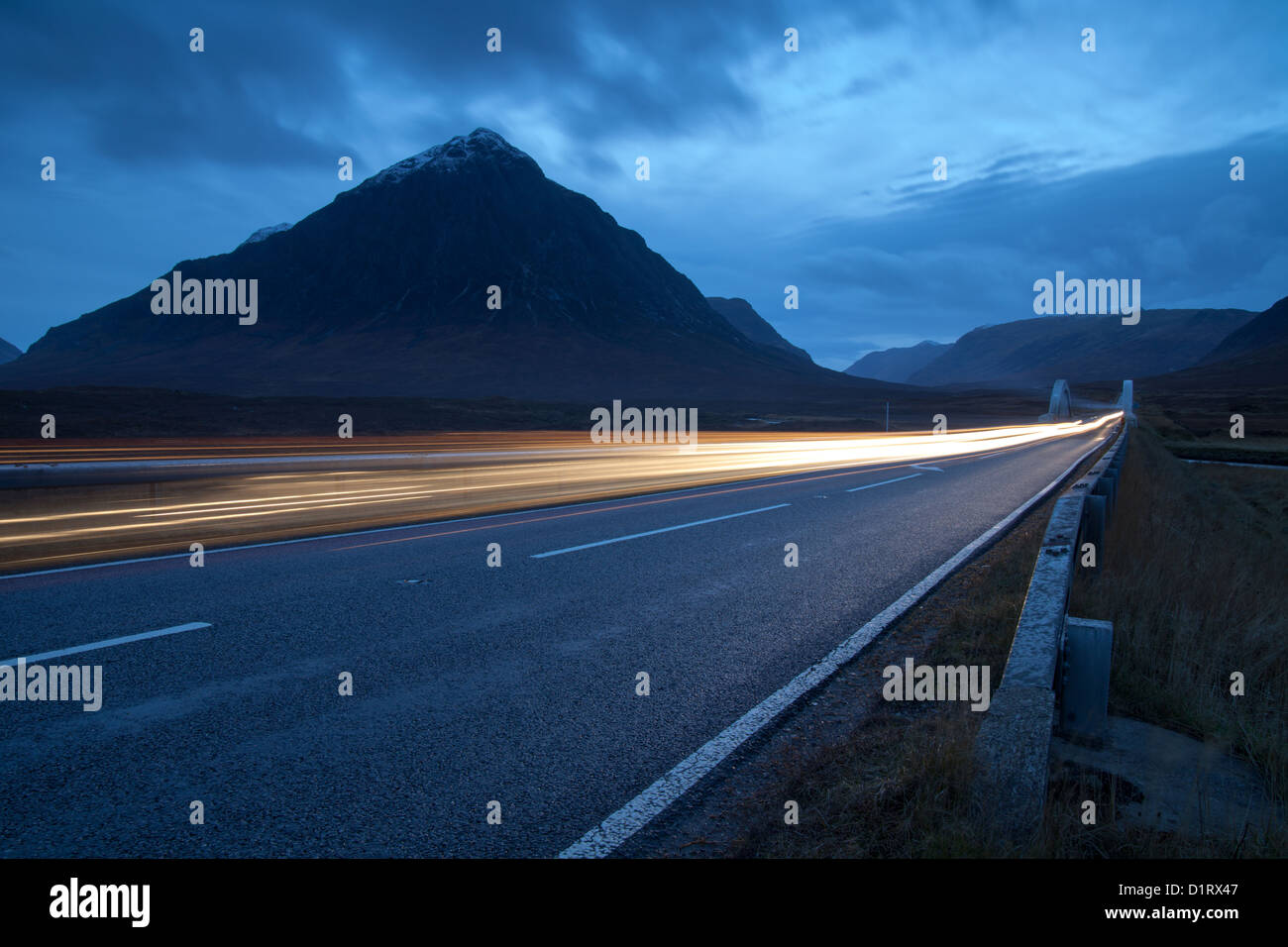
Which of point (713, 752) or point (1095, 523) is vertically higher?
point (1095, 523)

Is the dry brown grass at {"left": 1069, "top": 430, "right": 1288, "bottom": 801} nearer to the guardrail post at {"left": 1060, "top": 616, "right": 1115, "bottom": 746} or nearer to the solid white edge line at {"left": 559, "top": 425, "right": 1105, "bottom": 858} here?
the guardrail post at {"left": 1060, "top": 616, "right": 1115, "bottom": 746}

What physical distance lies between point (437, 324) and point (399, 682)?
515 feet

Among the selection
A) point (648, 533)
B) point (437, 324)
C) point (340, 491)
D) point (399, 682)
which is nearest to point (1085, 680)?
point (399, 682)

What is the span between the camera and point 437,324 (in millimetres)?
153500

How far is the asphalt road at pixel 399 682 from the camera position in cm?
304

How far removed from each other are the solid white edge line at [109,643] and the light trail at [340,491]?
11.2 feet

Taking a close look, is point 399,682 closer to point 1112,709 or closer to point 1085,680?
point 1085,680

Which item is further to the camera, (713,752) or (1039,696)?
(713,752)

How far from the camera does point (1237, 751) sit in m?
3.74

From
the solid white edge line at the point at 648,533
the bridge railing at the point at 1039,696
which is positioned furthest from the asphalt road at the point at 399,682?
the bridge railing at the point at 1039,696

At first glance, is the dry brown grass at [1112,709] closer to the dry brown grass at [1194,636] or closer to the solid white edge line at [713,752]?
the dry brown grass at [1194,636]
